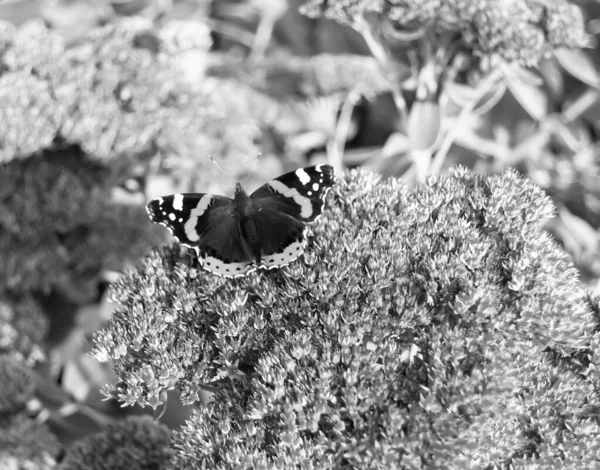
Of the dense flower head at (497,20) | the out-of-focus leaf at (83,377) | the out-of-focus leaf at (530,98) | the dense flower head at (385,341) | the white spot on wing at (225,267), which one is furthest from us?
the out-of-focus leaf at (530,98)

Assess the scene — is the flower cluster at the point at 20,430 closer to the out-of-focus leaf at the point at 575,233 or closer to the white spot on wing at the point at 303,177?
the white spot on wing at the point at 303,177

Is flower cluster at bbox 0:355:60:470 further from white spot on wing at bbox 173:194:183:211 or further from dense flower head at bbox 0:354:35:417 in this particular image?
white spot on wing at bbox 173:194:183:211

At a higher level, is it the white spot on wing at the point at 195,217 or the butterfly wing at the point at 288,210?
the butterfly wing at the point at 288,210

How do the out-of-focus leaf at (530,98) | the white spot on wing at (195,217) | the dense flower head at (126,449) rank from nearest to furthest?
the white spot on wing at (195,217), the dense flower head at (126,449), the out-of-focus leaf at (530,98)

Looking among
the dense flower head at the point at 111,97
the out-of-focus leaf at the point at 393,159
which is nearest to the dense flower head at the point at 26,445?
the dense flower head at the point at 111,97

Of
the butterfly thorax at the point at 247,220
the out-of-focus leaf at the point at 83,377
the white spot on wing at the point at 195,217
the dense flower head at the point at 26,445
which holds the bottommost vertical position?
the out-of-focus leaf at the point at 83,377

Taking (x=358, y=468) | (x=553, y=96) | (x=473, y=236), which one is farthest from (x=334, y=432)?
(x=553, y=96)

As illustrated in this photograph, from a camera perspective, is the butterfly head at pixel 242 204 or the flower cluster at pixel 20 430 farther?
the flower cluster at pixel 20 430
